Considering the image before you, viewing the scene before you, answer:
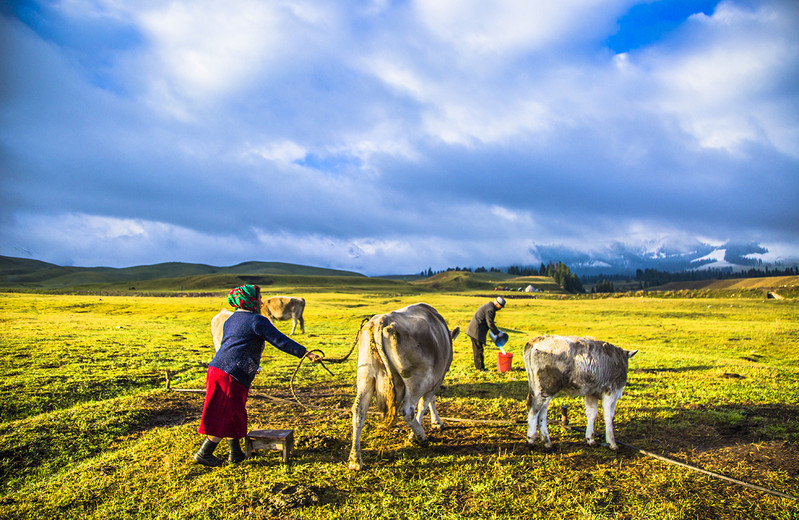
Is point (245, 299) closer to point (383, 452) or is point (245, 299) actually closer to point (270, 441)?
point (270, 441)

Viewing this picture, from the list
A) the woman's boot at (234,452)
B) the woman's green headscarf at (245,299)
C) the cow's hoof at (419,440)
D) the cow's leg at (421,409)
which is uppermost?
the woman's green headscarf at (245,299)

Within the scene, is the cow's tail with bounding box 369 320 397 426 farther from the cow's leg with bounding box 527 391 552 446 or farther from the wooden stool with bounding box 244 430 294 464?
the cow's leg with bounding box 527 391 552 446

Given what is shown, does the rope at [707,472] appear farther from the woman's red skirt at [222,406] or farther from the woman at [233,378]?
the woman's red skirt at [222,406]

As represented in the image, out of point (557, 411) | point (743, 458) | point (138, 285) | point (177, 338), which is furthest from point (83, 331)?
point (138, 285)

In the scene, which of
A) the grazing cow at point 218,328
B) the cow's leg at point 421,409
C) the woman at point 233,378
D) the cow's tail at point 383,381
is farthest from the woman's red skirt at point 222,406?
the grazing cow at point 218,328

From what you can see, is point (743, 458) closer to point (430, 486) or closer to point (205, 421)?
point (430, 486)

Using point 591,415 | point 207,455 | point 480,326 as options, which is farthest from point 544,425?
point 480,326

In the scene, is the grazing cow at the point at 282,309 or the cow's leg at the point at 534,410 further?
the grazing cow at the point at 282,309

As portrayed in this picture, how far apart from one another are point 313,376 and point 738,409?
Result: 12794 mm

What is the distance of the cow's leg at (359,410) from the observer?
6.77 metres

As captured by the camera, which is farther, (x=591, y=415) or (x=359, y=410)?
(x=591, y=415)

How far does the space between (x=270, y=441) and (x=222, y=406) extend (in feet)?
3.52

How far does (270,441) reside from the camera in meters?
6.94

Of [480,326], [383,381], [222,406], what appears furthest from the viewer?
[480,326]
